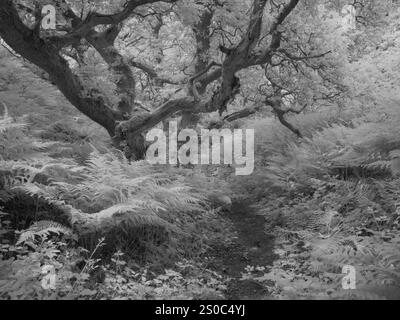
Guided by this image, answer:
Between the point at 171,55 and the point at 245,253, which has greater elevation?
the point at 171,55

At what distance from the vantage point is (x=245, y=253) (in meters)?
6.81

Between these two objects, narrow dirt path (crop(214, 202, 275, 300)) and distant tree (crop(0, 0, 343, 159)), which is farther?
distant tree (crop(0, 0, 343, 159))

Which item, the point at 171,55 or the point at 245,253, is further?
the point at 171,55

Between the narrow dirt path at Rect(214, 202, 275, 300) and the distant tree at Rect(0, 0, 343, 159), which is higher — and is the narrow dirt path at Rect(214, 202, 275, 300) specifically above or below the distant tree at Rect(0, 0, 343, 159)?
below

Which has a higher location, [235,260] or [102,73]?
[102,73]

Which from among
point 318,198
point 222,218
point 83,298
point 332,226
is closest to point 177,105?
point 222,218

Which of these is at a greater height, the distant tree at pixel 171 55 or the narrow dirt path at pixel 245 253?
the distant tree at pixel 171 55

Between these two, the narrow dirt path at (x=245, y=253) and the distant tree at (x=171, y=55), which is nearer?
the narrow dirt path at (x=245, y=253)

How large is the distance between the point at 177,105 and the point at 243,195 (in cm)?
277

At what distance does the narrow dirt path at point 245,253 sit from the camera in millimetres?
5441

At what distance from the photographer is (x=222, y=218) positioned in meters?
8.52

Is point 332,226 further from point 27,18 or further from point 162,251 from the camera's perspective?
point 27,18

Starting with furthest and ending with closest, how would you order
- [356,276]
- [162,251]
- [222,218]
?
[222,218], [162,251], [356,276]

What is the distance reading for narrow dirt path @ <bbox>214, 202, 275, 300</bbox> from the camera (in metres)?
5.44
